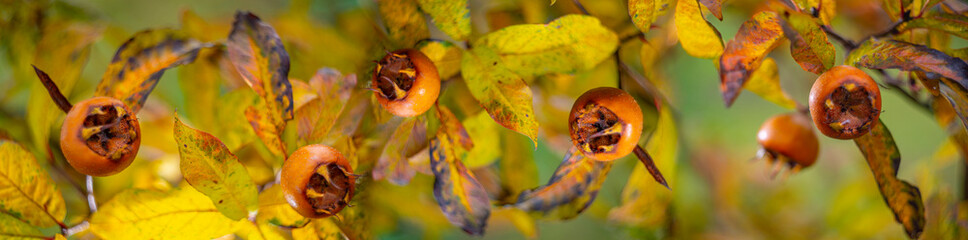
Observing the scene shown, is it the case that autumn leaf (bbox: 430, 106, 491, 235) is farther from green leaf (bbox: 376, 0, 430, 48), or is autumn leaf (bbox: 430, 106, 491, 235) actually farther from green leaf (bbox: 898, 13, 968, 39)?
green leaf (bbox: 898, 13, 968, 39)

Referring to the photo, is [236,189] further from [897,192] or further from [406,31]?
[897,192]

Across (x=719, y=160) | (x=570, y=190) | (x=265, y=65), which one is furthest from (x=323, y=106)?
(x=719, y=160)

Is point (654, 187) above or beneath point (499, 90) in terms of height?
beneath

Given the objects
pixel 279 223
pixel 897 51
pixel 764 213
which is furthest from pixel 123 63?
pixel 764 213

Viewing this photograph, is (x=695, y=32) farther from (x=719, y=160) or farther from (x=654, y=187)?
(x=719, y=160)

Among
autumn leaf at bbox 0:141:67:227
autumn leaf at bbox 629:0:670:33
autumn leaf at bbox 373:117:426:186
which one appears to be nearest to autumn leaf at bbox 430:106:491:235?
autumn leaf at bbox 373:117:426:186

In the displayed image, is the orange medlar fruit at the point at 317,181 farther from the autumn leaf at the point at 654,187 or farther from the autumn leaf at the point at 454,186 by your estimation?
the autumn leaf at the point at 654,187
